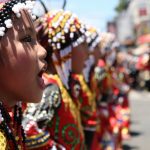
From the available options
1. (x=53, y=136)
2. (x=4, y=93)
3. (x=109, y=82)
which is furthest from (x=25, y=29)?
(x=109, y=82)

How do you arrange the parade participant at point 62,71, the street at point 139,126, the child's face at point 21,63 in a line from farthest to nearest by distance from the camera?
the street at point 139,126 < the parade participant at point 62,71 < the child's face at point 21,63

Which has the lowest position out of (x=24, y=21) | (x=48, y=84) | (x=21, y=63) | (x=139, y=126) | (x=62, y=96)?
(x=139, y=126)

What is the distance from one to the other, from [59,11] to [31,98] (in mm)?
1625

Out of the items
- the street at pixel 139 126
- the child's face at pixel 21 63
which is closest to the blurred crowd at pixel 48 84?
the child's face at pixel 21 63

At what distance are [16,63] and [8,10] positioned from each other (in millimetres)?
230

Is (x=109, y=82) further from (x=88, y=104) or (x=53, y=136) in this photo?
(x=53, y=136)

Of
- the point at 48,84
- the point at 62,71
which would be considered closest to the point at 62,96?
the point at 48,84

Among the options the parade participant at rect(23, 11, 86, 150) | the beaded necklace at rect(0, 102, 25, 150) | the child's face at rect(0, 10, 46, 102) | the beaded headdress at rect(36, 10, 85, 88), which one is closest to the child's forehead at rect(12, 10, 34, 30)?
the child's face at rect(0, 10, 46, 102)

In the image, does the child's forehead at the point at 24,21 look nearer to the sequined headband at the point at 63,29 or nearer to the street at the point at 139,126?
the sequined headband at the point at 63,29

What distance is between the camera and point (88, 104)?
5.14 m

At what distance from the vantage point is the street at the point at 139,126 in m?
9.40

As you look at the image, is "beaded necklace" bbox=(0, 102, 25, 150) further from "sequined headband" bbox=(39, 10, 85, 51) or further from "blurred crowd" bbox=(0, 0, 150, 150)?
"sequined headband" bbox=(39, 10, 85, 51)

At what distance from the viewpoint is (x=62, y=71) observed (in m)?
3.84

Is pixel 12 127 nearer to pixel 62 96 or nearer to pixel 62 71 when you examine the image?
pixel 62 96
